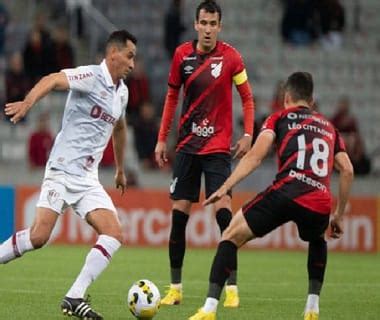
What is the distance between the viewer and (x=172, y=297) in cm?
1199

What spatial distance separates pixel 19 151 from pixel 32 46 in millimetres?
2074

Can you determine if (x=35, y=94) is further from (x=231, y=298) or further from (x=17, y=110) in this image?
(x=231, y=298)

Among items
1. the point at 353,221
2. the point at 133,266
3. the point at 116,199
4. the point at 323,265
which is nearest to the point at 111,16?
the point at 116,199

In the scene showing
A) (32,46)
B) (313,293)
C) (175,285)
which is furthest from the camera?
(32,46)

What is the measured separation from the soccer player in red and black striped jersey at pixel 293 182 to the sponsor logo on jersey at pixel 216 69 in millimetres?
2172

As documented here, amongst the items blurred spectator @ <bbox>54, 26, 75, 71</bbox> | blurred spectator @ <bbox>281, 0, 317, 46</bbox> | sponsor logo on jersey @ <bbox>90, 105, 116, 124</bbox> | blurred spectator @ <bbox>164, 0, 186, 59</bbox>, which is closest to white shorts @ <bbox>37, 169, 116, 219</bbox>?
sponsor logo on jersey @ <bbox>90, 105, 116, 124</bbox>

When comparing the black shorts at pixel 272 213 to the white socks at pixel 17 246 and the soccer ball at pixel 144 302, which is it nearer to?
the soccer ball at pixel 144 302

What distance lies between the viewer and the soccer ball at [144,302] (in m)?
10.2

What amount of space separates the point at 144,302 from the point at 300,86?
6.96 ft

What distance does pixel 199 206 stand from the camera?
21375 mm

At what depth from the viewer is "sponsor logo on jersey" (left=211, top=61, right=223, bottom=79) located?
12078mm

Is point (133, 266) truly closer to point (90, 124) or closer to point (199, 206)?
point (199, 206)

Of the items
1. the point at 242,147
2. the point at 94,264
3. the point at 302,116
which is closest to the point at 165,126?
the point at 242,147

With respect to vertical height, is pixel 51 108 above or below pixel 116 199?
above
